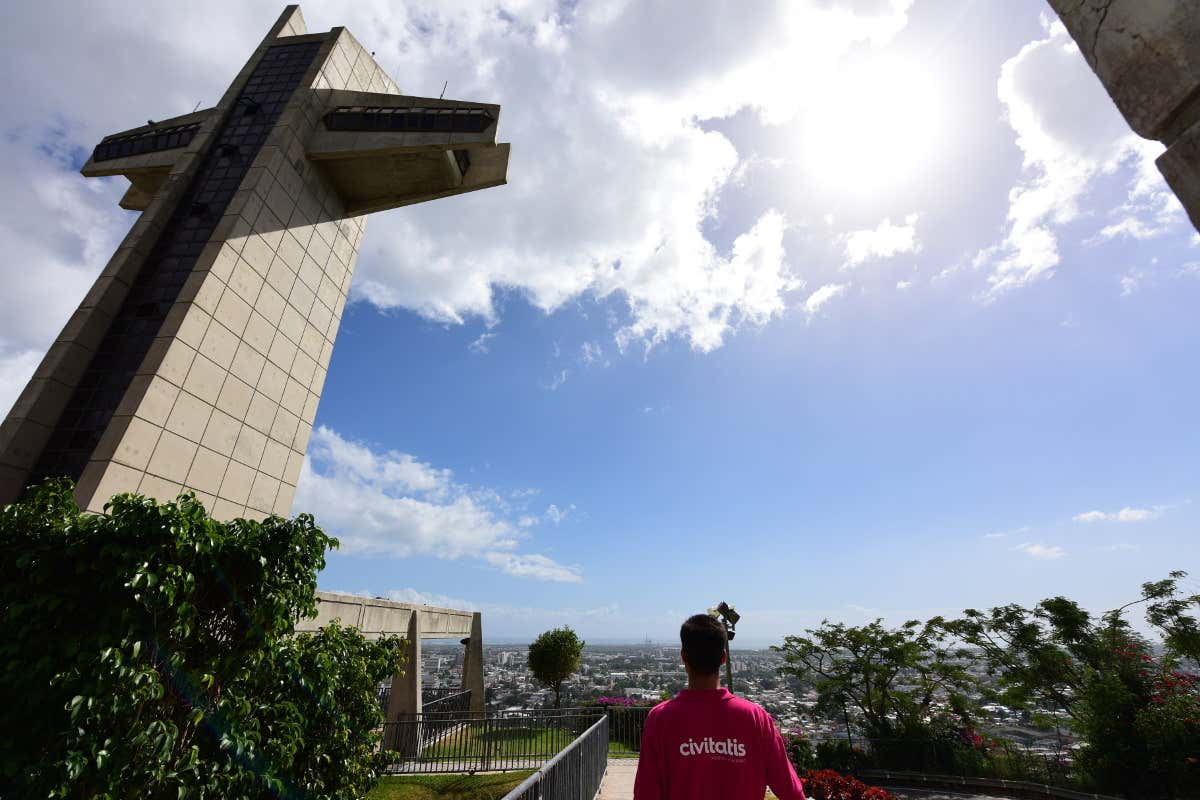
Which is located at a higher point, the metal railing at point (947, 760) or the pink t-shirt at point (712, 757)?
the pink t-shirt at point (712, 757)

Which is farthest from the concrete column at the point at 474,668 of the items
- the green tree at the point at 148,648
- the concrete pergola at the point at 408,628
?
the green tree at the point at 148,648

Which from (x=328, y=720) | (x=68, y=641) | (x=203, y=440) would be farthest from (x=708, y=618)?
(x=203, y=440)

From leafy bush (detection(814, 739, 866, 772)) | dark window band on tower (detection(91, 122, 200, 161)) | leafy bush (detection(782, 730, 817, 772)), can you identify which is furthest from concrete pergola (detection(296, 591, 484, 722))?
dark window band on tower (detection(91, 122, 200, 161))

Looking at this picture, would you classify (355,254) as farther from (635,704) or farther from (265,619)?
(635,704)

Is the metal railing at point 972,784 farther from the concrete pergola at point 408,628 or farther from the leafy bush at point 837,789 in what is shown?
the concrete pergola at point 408,628

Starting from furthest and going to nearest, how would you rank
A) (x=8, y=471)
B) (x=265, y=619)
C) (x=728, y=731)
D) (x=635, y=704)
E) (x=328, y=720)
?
(x=635, y=704) → (x=8, y=471) → (x=328, y=720) → (x=265, y=619) → (x=728, y=731)

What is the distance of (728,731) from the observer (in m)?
2.31

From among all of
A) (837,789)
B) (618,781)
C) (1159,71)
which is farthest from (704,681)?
(618,781)

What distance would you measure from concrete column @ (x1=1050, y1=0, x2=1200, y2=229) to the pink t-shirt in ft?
8.53

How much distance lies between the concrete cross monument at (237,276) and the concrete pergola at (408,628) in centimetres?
390

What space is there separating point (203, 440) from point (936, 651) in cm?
2893

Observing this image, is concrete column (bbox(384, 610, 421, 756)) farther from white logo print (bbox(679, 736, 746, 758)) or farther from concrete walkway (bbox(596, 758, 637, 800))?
white logo print (bbox(679, 736, 746, 758))

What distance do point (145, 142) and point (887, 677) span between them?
38.0m

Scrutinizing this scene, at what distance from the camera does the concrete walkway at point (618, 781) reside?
9.27 m
